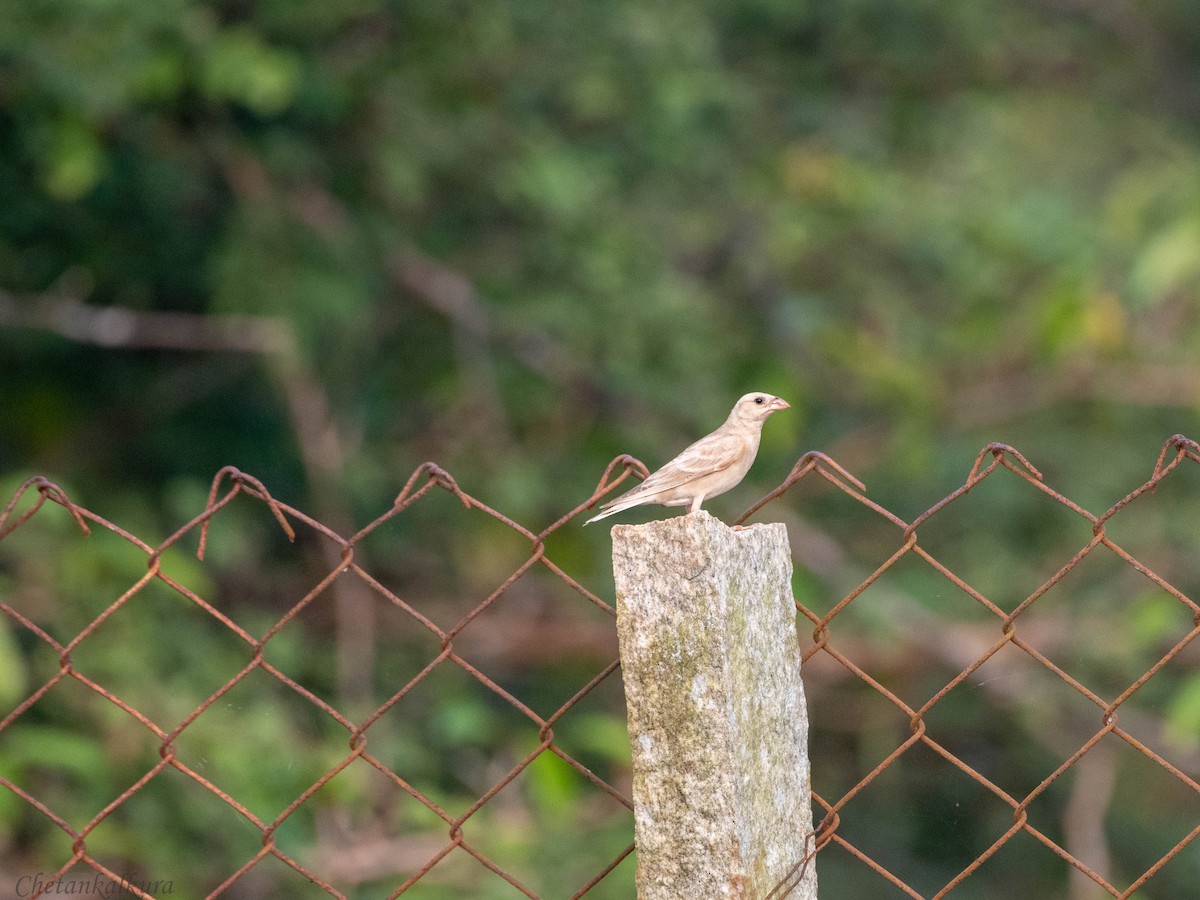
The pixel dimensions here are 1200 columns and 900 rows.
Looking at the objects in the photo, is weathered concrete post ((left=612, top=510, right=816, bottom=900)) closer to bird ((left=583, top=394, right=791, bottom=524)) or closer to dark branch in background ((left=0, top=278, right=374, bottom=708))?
bird ((left=583, top=394, right=791, bottom=524))

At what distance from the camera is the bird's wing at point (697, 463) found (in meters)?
2.66

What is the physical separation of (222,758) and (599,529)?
2.44 metres

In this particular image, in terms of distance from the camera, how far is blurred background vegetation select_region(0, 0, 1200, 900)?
16.1 ft

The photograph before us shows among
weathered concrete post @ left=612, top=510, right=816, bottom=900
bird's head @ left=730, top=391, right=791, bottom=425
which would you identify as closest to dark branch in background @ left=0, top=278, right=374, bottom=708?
bird's head @ left=730, top=391, right=791, bottom=425

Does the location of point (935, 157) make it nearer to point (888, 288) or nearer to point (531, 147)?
point (888, 288)

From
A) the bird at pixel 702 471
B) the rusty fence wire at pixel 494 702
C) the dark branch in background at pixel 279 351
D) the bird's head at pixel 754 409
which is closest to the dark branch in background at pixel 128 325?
the dark branch in background at pixel 279 351

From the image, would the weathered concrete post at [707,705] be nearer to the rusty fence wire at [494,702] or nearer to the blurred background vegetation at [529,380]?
the rusty fence wire at [494,702]

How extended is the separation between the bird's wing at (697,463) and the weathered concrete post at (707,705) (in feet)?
3.22

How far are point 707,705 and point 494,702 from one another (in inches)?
237

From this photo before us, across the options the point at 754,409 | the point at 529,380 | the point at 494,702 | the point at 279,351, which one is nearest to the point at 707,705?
the point at 754,409

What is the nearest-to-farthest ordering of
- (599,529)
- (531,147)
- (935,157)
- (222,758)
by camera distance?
(222,758) → (531,147) → (599,529) → (935,157)

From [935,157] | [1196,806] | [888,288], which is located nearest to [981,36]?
[935,157]

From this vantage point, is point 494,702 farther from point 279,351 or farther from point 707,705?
point 707,705

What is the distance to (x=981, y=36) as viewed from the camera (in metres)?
8.44
